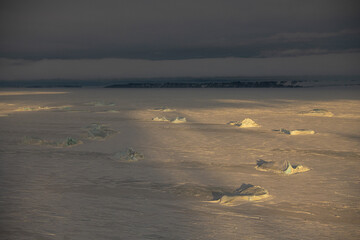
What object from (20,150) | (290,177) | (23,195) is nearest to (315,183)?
(290,177)

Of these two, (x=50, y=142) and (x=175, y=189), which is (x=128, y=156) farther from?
(x=50, y=142)

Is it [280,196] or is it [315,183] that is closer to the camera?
[280,196]

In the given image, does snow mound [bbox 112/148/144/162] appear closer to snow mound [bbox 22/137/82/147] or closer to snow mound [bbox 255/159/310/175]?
snow mound [bbox 22/137/82/147]

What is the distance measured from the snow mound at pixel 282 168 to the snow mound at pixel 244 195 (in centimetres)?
148

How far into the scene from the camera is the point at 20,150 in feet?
28.2

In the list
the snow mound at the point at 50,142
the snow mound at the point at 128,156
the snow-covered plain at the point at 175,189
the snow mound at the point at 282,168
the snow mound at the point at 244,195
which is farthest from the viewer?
the snow mound at the point at 50,142

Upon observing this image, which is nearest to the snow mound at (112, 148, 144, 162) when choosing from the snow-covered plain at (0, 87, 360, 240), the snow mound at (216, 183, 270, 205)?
the snow-covered plain at (0, 87, 360, 240)

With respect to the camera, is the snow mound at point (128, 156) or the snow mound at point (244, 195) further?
the snow mound at point (128, 156)

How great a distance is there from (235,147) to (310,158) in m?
1.88

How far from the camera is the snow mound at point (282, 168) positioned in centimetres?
655

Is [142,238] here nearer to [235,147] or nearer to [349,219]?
[349,219]

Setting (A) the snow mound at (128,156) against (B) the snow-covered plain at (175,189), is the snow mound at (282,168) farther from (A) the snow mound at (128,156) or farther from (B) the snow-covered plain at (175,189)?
(A) the snow mound at (128,156)

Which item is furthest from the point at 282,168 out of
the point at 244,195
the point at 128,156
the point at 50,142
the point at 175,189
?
the point at 50,142

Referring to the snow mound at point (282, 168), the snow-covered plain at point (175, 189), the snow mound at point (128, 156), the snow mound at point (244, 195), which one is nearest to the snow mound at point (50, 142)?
the snow-covered plain at point (175, 189)
